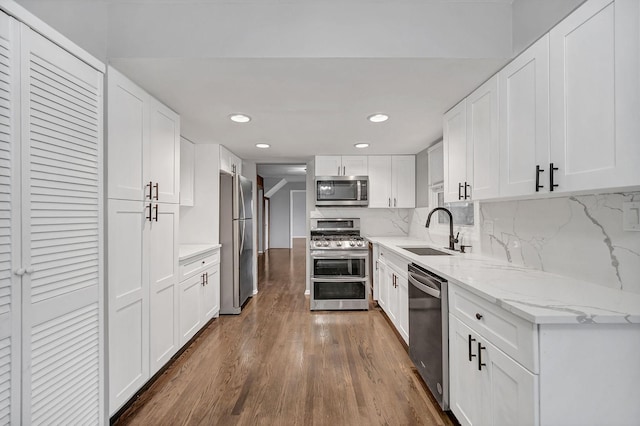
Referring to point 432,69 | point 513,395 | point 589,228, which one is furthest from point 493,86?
point 513,395

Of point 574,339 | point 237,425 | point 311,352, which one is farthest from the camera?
point 311,352

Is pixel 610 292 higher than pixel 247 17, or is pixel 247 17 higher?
pixel 247 17

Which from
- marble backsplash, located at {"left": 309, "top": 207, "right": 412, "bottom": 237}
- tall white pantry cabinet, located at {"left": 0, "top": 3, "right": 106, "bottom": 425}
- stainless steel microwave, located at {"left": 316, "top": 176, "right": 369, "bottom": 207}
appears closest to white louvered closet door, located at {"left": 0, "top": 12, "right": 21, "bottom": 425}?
tall white pantry cabinet, located at {"left": 0, "top": 3, "right": 106, "bottom": 425}

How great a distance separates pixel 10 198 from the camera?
1.17 meters

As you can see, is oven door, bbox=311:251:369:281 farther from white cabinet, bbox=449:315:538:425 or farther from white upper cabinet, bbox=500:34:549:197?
→ white upper cabinet, bbox=500:34:549:197

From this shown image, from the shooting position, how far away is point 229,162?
3.89 metres

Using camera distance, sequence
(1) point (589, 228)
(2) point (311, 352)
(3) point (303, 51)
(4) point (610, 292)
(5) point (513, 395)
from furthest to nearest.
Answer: (2) point (311, 352) → (3) point (303, 51) → (1) point (589, 228) → (4) point (610, 292) → (5) point (513, 395)

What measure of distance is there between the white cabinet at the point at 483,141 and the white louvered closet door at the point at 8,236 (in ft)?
7.56

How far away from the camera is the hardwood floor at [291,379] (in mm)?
1855

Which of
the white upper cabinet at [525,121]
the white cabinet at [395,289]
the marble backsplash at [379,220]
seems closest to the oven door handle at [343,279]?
the white cabinet at [395,289]

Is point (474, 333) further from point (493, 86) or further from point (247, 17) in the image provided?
point (247, 17)

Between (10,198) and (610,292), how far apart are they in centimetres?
248

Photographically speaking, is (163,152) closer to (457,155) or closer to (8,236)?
(8,236)

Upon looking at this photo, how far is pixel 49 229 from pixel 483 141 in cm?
237
